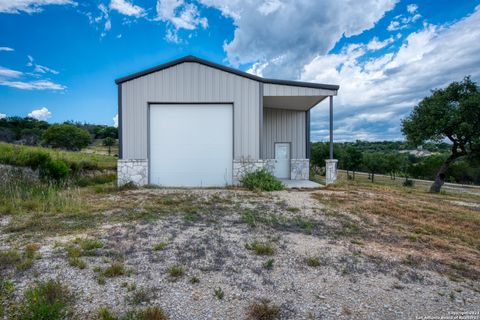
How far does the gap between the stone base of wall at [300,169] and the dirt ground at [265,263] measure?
6.65 metres

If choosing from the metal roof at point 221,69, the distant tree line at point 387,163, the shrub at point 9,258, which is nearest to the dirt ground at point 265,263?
the shrub at point 9,258

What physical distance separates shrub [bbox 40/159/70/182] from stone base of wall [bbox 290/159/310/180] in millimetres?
9857

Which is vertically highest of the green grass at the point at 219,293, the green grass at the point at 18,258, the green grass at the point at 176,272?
the green grass at the point at 18,258

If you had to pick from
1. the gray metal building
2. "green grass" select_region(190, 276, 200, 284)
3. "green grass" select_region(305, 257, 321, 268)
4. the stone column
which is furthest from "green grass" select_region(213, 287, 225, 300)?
the stone column

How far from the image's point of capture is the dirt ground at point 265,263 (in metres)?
2.33

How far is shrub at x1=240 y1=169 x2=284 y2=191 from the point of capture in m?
8.90

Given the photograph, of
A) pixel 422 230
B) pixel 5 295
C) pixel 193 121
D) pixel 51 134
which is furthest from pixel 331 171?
pixel 51 134

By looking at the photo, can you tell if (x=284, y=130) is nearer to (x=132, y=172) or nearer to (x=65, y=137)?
(x=132, y=172)

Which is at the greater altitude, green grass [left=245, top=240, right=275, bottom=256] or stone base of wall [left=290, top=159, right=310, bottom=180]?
stone base of wall [left=290, top=159, right=310, bottom=180]

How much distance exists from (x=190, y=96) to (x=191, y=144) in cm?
184

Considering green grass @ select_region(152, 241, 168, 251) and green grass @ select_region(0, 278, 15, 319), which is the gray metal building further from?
green grass @ select_region(0, 278, 15, 319)

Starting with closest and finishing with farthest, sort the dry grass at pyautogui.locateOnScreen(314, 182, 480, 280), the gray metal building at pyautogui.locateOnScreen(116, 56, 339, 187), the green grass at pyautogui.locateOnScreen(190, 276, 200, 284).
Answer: the green grass at pyautogui.locateOnScreen(190, 276, 200, 284)
the dry grass at pyautogui.locateOnScreen(314, 182, 480, 280)
the gray metal building at pyautogui.locateOnScreen(116, 56, 339, 187)

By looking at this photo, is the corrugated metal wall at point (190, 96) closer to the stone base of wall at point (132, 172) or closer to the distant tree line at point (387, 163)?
the stone base of wall at point (132, 172)

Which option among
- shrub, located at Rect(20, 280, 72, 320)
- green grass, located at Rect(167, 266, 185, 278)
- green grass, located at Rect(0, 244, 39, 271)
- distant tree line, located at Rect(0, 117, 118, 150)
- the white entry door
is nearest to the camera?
shrub, located at Rect(20, 280, 72, 320)
